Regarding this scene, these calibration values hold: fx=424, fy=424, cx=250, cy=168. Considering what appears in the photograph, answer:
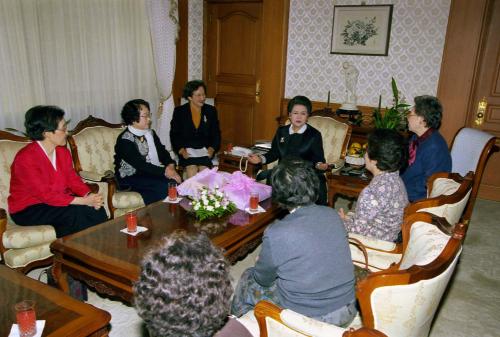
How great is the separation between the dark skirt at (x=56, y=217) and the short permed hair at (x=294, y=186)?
1605 mm

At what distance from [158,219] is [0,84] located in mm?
2150

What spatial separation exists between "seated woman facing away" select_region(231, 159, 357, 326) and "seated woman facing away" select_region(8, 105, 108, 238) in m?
1.56

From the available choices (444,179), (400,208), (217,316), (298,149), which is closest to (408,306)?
(217,316)

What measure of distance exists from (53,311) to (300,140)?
8.05 ft

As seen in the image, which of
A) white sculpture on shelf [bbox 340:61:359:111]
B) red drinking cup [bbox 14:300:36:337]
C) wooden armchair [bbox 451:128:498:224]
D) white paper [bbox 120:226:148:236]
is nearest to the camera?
red drinking cup [bbox 14:300:36:337]

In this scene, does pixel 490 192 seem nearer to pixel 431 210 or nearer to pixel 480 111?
pixel 480 111

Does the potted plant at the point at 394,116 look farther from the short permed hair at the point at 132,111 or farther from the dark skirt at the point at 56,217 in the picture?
the dark skirt at the point at 56,217

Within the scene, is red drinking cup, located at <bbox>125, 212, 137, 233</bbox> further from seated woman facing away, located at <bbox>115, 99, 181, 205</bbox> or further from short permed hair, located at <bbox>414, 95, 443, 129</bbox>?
short permed hair, located at <bbox>414, 95, 443, 129</bbox>

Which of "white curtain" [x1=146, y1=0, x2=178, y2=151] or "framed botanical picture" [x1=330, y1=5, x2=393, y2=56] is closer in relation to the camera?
"framed botanical picture" [x1=330, y1=5, x2=393, y2=56]

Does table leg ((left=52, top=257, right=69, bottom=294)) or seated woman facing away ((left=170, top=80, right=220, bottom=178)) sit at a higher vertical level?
seated woman facing away ((left=170, top=80, right=220, bottom=178))

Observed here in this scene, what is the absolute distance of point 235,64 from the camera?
19.1 feet

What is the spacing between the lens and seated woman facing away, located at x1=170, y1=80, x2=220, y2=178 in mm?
4289

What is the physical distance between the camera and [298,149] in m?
3.62

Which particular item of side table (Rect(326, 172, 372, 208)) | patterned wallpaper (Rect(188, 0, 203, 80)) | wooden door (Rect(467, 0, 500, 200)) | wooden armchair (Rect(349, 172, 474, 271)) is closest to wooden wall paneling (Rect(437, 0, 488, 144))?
wooden door (Rect(467, 0, 500, 200))
